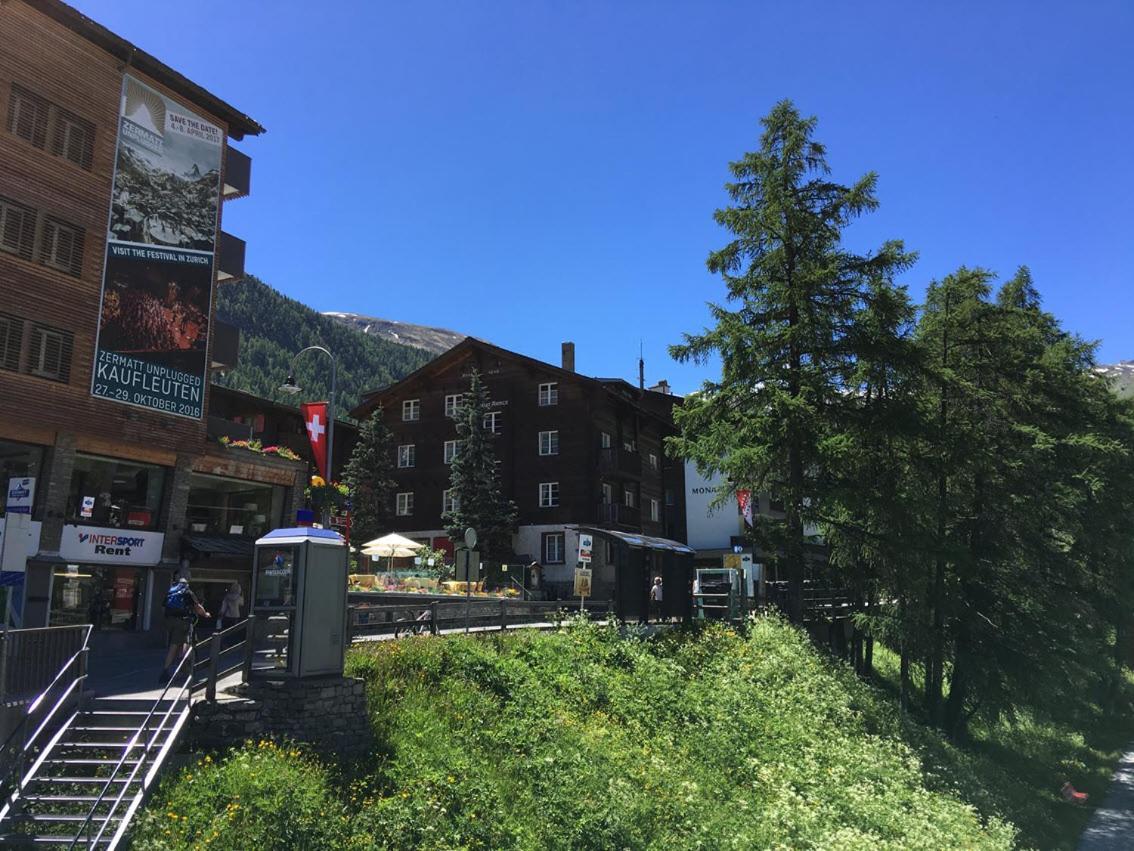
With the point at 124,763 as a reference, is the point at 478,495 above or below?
above

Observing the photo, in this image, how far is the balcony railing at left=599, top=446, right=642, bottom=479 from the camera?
4816cm

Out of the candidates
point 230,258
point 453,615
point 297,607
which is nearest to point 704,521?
point 230,258

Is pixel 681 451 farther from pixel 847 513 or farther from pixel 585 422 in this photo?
pixel 585 422

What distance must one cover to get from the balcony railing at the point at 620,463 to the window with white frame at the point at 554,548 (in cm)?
455

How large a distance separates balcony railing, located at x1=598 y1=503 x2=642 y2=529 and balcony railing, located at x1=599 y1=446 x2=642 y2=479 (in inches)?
75.6

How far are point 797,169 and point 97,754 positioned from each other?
2155 cm

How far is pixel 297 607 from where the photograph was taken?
1310 centimetres

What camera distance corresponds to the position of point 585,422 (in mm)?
48594

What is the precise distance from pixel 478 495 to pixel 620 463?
9.63 metres

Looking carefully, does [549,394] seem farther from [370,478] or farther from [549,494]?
[370,478]

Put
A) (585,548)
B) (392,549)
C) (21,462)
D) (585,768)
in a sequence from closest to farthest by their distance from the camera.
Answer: (585,768), (585,548), (21,462), (392,549)

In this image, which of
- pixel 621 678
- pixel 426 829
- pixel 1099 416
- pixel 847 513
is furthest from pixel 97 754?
pixel 1099 416

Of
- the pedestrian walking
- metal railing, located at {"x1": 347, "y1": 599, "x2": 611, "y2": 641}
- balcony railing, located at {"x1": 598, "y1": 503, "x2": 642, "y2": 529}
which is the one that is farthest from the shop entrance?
balcony railing, located at {"x1": 598, "y1": 503, "x2": 642, "y2": 529}

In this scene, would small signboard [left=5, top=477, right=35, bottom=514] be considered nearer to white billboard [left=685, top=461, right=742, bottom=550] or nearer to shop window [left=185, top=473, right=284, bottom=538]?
shop window [left=185, top=473, right=284, bottom=538]
